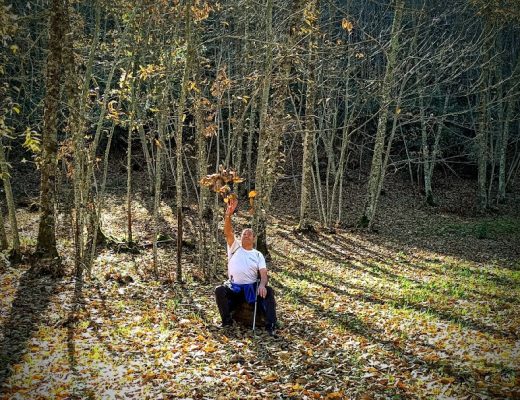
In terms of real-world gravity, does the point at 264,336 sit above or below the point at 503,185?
below

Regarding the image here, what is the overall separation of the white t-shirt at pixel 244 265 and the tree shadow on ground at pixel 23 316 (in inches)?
127

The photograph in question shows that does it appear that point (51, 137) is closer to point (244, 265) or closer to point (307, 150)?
point (244, 265)

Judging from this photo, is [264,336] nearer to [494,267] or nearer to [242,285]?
[242,285]

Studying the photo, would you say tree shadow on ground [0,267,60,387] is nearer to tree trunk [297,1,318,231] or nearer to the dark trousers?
the dark trousers

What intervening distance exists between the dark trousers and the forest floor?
0.25m

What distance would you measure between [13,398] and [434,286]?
8.56 meters

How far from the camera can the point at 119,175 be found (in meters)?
27.2

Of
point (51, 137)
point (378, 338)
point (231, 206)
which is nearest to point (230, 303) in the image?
point (231, 206)

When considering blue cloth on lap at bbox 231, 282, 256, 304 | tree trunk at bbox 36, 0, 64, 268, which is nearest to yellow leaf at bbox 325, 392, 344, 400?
blue cloth on lap at bbox 231, 282, 256, 304

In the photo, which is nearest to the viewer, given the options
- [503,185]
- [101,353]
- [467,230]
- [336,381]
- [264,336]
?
[336,381]

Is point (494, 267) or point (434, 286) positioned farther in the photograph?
point (494, 267)

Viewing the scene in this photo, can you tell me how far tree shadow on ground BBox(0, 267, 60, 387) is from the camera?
6214mm

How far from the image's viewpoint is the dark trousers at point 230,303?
759 cm

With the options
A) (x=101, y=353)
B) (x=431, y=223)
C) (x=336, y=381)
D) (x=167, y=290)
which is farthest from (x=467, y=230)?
(x=101, y=353)
